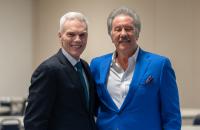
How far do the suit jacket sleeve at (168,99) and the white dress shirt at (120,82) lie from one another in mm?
198

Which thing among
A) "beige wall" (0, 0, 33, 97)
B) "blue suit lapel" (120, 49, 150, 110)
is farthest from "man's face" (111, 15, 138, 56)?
"beige wall" (0, 0, 33, 97)

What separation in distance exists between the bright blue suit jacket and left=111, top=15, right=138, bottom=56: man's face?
12 centimetres

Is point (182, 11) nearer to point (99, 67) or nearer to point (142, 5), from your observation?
point (142, 5)

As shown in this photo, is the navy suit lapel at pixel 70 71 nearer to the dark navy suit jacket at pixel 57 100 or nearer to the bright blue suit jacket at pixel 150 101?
the dark navy suit jacket at pixel 57 100

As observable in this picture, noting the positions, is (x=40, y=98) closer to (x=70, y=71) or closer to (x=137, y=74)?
(x=70, y=71)

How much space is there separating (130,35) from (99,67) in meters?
0.34

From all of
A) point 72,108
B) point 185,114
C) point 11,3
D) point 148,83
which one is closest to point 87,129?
point 72,108

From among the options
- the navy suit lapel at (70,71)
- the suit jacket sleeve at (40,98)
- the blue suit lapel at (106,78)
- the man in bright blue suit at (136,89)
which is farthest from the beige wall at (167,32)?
the suit jacket sleeve at (40,98)

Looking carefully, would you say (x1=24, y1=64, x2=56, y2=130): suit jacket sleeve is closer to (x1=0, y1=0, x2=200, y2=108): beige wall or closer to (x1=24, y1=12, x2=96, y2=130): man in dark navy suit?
(x1=24, y1=12, x2=96, y2=130): man in dark navy suit

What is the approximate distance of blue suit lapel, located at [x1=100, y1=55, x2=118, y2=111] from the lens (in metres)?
2.21

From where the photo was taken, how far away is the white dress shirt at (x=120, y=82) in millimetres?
2191

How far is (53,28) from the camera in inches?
294

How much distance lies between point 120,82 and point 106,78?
4.1 inches

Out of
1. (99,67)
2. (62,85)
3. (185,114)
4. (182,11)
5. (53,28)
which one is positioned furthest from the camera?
(53,28)
